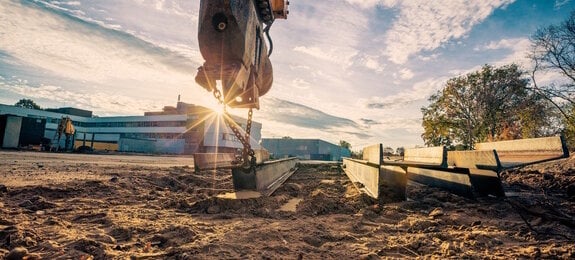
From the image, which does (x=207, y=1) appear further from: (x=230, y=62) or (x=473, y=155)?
(x=473, y=155)

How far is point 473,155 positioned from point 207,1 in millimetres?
4920

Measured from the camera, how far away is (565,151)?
136 inches

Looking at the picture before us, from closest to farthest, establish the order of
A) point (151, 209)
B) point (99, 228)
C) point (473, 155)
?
1. point (99, 228)
2. point (151, 209)
3. point (473, 155)

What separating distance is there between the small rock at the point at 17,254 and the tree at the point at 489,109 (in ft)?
80.3

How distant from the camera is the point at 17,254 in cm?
172

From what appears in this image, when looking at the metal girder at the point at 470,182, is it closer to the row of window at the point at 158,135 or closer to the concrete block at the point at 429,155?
the concrete block at the point at 429,155

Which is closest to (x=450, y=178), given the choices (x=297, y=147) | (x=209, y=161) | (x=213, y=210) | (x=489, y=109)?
(x=213, y=210)

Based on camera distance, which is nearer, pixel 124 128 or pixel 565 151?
pixel 565 151

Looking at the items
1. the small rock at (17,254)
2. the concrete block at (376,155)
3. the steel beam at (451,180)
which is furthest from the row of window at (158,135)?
the small rock at (17,254)

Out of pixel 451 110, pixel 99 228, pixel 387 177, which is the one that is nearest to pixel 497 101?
pixel 451 110

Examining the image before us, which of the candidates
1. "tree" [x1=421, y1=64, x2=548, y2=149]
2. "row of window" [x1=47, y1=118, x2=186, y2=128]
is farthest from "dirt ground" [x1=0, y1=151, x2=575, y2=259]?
"row of window" [x1=47, y1=118, x2=186, y2=128]

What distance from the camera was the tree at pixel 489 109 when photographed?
62.6ft

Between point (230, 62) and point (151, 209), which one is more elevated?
point (230, 62)

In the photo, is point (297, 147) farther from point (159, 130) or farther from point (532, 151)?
point (532, 151)
